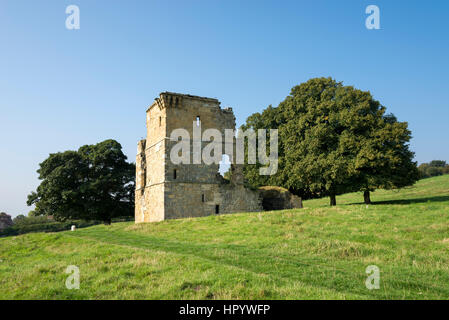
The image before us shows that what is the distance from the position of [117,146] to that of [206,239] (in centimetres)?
3093

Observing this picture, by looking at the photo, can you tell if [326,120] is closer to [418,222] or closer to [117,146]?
[418,222]

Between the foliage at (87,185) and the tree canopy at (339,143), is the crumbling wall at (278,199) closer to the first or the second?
the tree canopy at (339,143)

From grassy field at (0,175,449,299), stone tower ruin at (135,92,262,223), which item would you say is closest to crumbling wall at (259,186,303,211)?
stone tower ruin at (135,92,262,223)

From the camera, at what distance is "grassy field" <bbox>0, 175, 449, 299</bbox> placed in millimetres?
8578

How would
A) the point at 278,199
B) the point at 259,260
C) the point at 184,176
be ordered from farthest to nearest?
1. the point at 278,199
2. the point at 184,176
3. the point at 259,260

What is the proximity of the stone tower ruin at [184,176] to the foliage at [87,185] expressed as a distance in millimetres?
8838

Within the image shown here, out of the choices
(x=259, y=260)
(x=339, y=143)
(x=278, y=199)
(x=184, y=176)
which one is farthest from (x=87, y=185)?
(x=259, y=260)

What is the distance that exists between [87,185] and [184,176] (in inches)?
643

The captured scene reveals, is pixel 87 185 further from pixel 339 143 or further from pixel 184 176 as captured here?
pixel 339 143

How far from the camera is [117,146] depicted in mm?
44219

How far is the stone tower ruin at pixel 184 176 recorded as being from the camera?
2929 cm

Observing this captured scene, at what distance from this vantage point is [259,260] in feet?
37.5

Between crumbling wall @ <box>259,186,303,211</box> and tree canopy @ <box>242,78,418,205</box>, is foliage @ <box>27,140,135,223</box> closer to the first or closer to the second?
crumbling wall @ <box>259,186,303,211</box>

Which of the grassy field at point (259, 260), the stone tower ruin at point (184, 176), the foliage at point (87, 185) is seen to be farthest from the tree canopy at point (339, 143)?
the foliage at point (87, 185)
